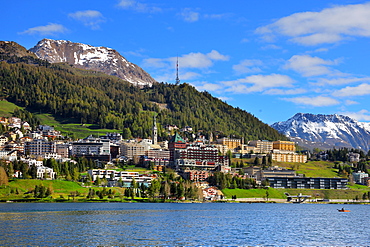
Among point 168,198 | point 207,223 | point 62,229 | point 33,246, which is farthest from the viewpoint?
point 168,198

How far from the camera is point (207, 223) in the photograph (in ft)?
323

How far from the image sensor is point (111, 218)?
102438 mm

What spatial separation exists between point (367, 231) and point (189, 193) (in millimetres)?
102082

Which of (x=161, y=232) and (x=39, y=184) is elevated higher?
(x=39, y=184)

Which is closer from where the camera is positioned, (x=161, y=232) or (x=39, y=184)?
(x=161, y=232)

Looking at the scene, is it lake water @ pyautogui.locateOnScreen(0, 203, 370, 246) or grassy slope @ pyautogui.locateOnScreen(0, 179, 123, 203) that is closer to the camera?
lake water @ pyautogui.locateOnScreen(0, 203, 370, 246)

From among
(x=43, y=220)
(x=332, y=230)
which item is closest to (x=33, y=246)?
(x=43, y=220)

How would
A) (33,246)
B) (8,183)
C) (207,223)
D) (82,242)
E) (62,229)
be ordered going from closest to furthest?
(33,246) → (82,242) → (62,229) → (207,223) → (8,183)

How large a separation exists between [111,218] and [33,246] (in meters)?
39.7

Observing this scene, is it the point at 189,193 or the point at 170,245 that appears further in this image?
the point at 189,193

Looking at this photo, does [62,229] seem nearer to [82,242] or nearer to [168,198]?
[82,242]

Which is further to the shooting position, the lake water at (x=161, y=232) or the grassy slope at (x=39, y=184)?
the grassy slope at (x=39, y=184)

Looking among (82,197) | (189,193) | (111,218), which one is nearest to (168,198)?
(189,193)

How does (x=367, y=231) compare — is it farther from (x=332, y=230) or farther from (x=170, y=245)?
(x=170, y=245)
